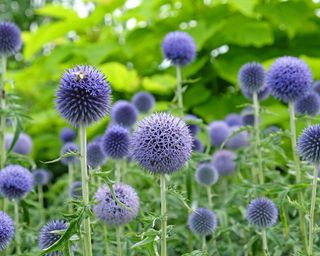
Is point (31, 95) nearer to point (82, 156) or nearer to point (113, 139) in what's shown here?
point (113, 139)

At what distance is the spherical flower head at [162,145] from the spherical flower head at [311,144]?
19.1 inches

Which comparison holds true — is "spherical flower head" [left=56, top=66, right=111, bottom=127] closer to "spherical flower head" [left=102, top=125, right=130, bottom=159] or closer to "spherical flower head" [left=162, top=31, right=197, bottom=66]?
"spherical flower head" [left=102, top=125, right=130, bottom=159]

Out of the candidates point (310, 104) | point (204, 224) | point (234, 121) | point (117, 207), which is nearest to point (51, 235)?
point (117, 207)

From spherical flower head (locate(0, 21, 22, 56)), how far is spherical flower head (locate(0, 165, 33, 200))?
2.56ft

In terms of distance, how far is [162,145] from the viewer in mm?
1651

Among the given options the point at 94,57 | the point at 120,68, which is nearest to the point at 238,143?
the point at 120,68

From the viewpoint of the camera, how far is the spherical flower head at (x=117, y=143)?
7.53ft

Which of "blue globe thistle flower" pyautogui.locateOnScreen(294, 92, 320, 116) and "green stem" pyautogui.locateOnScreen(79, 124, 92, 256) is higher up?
"blue globe thistle flower" pyautogui.locateOnScreen(294, 92, 320, 116)

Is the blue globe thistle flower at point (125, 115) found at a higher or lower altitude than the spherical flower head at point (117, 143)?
higher

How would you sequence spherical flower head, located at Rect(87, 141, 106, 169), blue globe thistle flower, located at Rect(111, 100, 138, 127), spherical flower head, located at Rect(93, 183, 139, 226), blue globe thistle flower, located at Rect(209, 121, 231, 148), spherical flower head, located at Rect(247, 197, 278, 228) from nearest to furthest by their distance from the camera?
spherical flower head, located at Rect(93, 183, 139, 226) → spherical flower head, located at Rect(247, 197, 278, 228) → spherical flower head, located at Rect(87, 141, 106, 169) → blue globe thistle flower, located at Rect(111, 100, 138, 127) → blue globe thistle flower, located at Rect(209, 121, 231, 148)

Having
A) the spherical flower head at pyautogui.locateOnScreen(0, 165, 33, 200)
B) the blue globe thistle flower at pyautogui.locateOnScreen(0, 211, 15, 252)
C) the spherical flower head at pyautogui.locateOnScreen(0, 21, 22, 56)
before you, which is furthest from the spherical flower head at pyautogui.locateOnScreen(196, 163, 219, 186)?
the spherical flower head at pyautogui.locateOnScreen(0, 21, 22, 56)

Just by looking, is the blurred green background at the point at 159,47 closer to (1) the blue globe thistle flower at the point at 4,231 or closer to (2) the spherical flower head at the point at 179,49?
(2) the spherical flower head at the point at 179,49

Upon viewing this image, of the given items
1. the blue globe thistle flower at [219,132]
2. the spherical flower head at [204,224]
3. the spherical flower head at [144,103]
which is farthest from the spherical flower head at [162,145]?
the spherical flower head at [144,103]

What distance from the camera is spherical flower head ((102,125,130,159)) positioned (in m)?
2.29
